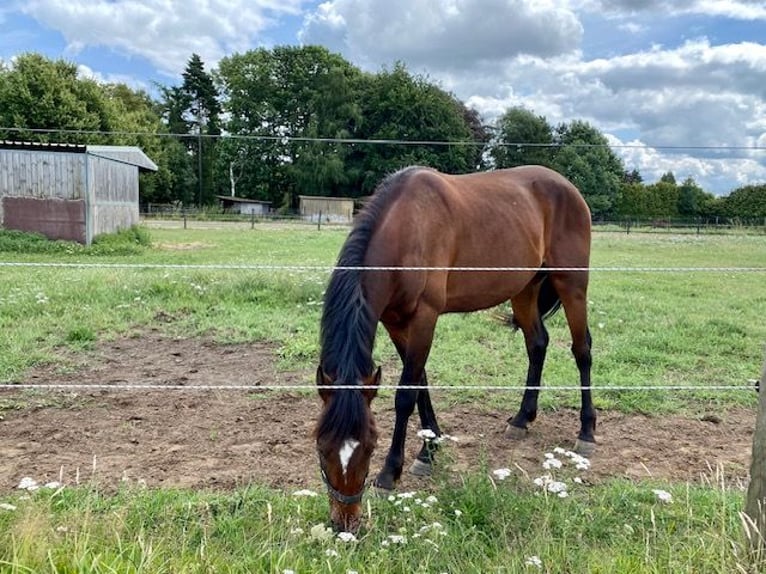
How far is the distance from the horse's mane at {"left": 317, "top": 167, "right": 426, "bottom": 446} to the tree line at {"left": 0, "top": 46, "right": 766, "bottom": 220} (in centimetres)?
815

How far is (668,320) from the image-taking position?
23.8 feet

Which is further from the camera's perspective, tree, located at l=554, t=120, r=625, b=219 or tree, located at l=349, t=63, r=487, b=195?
tree, located at l=349, t=63, r=487, b=195

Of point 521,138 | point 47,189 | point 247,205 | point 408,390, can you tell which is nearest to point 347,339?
point 408,390

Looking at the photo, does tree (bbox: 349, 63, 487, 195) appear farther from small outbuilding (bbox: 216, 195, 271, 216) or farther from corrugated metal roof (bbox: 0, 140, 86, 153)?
corrugated metal roof (bbox: 0, 140, 86, 153)

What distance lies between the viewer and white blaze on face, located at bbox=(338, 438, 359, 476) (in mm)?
2383

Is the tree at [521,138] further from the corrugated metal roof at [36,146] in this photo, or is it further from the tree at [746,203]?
the tree at [746,203]

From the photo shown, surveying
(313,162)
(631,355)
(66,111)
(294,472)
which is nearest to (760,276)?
(631,355)

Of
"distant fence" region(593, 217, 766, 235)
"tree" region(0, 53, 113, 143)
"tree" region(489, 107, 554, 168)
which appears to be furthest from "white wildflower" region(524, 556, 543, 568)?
"tree" region(0, 53, 113, 143)

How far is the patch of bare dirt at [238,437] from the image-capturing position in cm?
327

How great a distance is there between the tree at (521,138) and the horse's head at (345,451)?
9849 mm

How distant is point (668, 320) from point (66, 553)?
22.9 ft

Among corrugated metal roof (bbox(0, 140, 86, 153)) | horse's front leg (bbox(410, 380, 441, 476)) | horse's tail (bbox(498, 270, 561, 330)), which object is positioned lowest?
horse's front leg (bbox(410, 380, 441, 476))

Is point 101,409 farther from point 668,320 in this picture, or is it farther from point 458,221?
point 668,320

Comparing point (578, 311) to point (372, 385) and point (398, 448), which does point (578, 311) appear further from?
point (372, 385)
